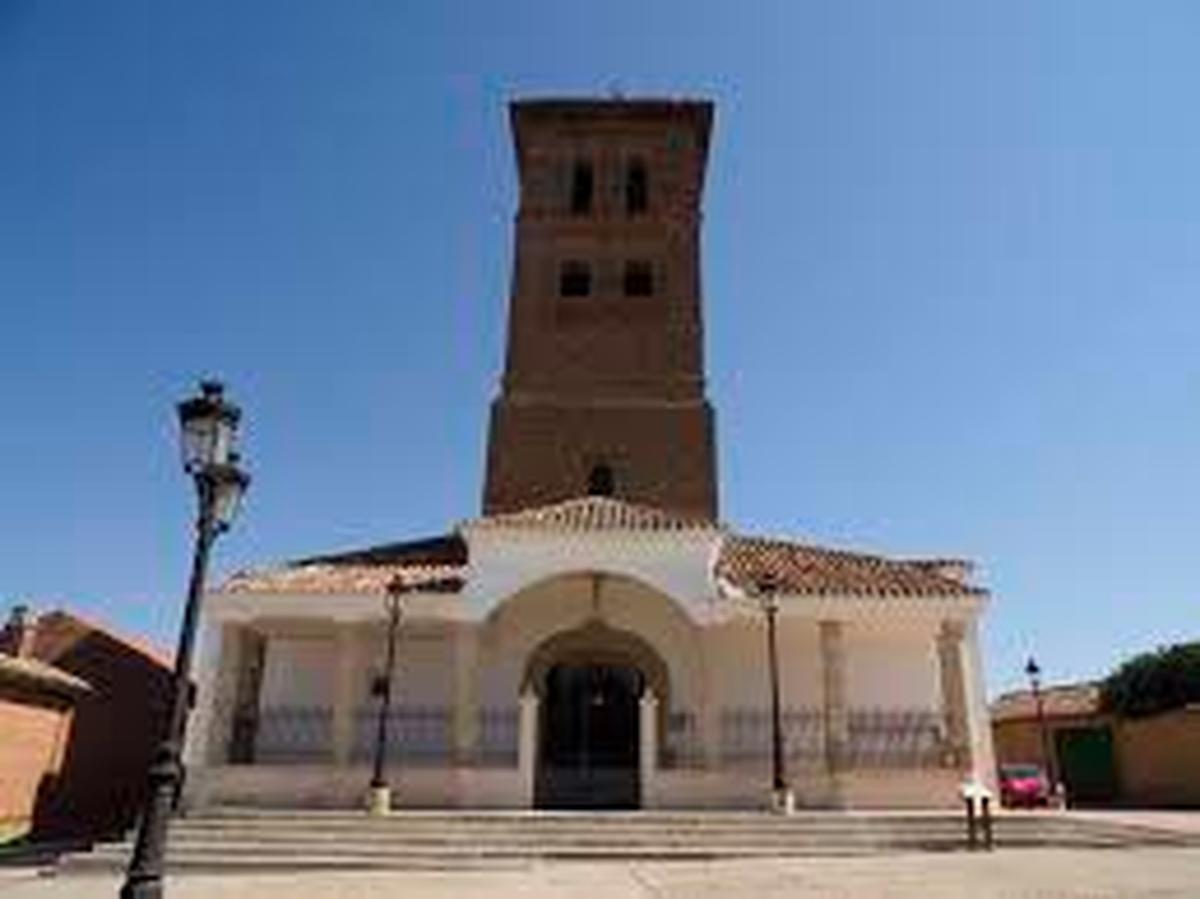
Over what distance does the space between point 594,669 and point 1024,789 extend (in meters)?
13.6

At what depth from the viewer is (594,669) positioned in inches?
838

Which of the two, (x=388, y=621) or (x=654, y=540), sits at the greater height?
(x=654, y=540)

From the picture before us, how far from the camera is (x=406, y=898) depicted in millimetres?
10445

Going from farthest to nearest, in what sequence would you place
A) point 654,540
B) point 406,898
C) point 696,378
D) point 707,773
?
point 696,378, point 654,540, point 707,773, point 406,898

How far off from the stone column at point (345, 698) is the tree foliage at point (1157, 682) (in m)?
24.2

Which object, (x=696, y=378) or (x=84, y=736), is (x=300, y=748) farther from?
(x=696, y=378)

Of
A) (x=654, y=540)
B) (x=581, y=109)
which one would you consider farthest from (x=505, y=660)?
(x=581, y=109)

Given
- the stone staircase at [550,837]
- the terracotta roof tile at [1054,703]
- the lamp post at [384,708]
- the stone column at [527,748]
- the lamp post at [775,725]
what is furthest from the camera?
the terracotta roof tile at [1054,703]

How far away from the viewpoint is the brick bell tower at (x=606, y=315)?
83.4ft

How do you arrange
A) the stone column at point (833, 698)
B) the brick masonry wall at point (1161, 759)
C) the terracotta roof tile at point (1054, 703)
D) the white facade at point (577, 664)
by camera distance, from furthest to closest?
the terracotta roof tile at point (1054, 703) → the brick masonry wall at point (1161, 759) → the stone column at point (833, 698) → the white facade at point (577, 664)

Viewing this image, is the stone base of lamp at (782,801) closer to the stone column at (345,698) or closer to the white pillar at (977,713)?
the white pillar at (977,713)

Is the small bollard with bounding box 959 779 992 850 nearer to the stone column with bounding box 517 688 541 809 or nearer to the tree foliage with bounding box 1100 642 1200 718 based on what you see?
the stone column with bounding box 517 688 541 809

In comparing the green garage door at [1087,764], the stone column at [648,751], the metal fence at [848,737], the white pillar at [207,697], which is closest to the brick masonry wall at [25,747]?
the white pillar at [207,697]

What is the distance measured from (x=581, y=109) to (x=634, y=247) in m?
4.63
